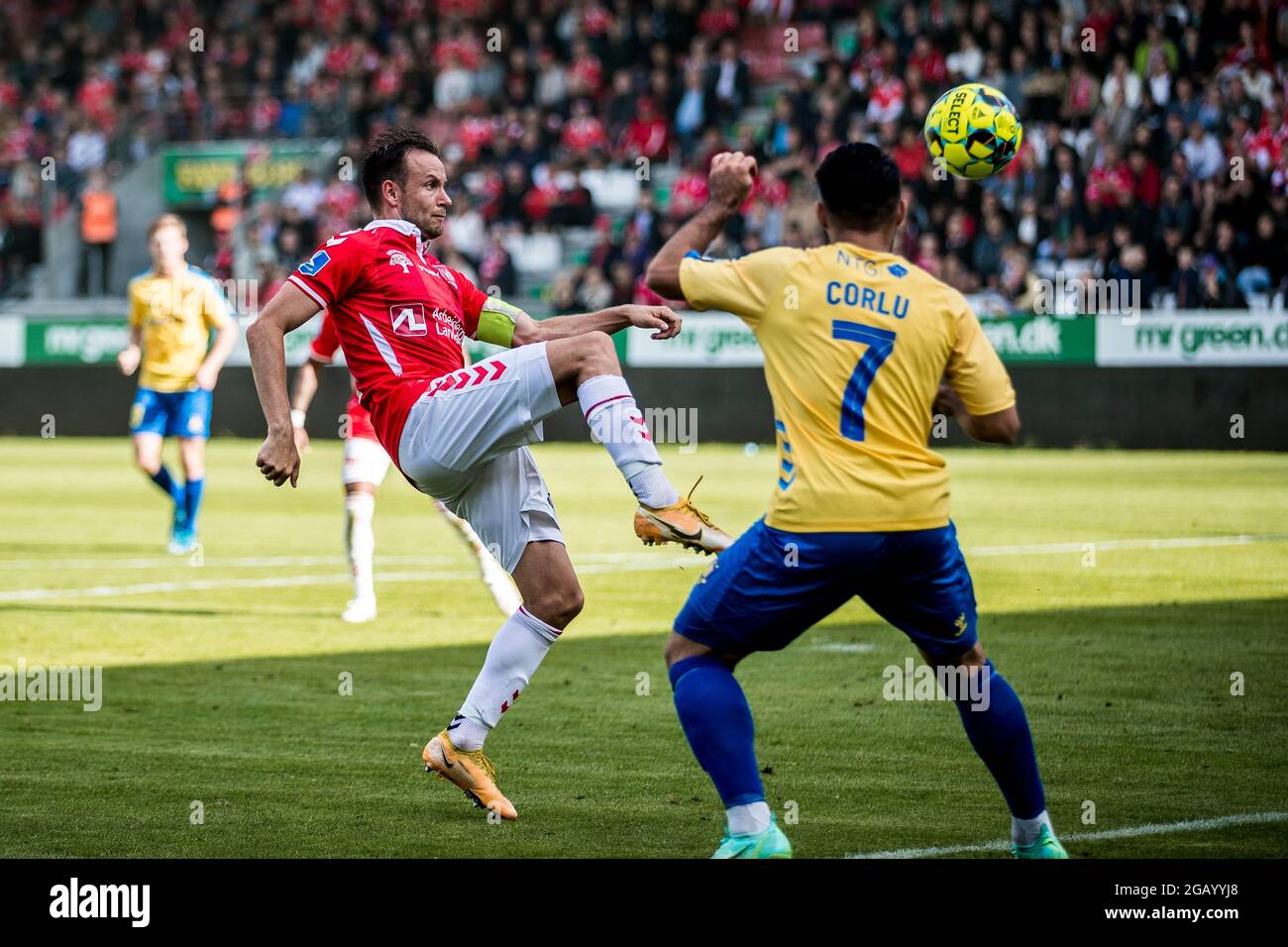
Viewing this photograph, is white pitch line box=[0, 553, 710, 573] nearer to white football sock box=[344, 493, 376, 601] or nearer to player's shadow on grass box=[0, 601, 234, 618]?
player's shadow on grass box=[0, 601, 234, 618]

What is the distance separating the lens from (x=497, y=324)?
7266 mm

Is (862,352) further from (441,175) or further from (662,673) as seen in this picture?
(662,673)

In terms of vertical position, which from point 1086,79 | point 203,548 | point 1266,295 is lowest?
point 203,548

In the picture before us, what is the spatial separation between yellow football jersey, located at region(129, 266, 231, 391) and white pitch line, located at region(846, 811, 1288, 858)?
10.7 meters

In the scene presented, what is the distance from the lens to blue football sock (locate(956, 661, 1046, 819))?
17.9 feet

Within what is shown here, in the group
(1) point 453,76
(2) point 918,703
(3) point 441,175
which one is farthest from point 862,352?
(1) point 453,76

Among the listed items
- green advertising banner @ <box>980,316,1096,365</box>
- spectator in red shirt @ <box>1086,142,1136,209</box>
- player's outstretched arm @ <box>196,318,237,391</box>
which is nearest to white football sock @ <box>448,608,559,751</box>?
player's outstretched arm @ <box>196,318,237,391</box>

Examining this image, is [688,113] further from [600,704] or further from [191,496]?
[600,704]

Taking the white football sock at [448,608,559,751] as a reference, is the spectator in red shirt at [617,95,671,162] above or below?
above

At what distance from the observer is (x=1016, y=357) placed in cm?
2441

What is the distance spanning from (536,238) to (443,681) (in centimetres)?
2205

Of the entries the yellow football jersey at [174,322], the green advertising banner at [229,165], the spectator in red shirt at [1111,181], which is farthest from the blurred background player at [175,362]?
the green advertising banner at [229,165]

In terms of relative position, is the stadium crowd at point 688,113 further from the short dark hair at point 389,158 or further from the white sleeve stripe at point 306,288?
the white sleeve stripe at point 306,288

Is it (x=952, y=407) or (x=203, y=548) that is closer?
(x=952, y=407)
